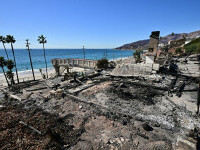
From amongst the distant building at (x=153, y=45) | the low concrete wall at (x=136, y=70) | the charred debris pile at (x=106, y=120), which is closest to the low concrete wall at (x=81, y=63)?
the low concrete wall at (x=136, y=70)

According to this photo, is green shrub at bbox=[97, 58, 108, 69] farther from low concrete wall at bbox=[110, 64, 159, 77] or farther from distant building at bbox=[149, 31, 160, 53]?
distant building at bbox=[149, 31, 160, 53]

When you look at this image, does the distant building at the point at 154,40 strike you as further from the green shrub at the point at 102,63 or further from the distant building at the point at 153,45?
the green shrub at the point at 102,63

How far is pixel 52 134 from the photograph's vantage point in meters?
7.73

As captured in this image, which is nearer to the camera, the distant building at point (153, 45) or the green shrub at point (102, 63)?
the distant building at point (153, 45)

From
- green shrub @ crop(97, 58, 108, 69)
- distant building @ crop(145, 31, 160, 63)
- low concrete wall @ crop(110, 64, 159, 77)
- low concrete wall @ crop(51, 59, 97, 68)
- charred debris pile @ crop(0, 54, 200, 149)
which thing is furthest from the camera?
low concrete wall @ crop(51, 59, 97, 68)

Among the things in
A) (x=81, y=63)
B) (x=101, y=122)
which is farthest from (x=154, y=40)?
(x=81, y=63)

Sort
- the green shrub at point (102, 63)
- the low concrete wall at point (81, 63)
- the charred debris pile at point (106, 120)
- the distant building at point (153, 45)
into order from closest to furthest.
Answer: the charred debris pile at point (106, 120) < the distant building at point (153, 45) < the green shrub at point (102, 63) < the low concrete wall at point (81, 63)

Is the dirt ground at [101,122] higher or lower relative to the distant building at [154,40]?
lower

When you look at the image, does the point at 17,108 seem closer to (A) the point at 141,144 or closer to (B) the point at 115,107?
(B) the point at 115,107

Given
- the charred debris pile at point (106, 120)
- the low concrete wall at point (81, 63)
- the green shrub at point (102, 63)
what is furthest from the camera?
the low concrete wall at point (81, 63)

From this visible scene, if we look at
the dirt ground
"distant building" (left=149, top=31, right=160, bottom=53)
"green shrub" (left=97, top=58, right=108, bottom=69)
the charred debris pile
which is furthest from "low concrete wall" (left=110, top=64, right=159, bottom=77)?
"green shrub" (left=97, top=58, right=108, bottom=69)

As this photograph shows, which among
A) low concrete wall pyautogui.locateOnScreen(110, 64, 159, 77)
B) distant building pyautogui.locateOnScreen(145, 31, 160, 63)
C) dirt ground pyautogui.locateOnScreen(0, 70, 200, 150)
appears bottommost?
dirt ground pyautogui.locateOnScreen(0, 70, 200, 150)

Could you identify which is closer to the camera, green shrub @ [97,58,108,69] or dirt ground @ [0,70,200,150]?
dirt ground @ [0,70,200,150]

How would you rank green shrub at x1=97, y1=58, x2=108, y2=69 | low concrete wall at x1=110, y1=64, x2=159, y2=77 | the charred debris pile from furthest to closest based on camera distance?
green shrub at x1=97, y1=58, x2=108, y2=69 → low concrete wall at x1=110, y1=64, x2=159, y2=77 → the charred debris pile
